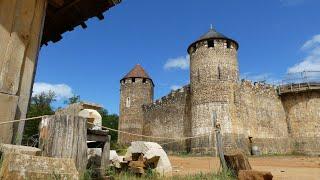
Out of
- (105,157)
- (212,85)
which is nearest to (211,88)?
(212,85)

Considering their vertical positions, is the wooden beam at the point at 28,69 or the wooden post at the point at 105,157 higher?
the wooden beam at the point at 28,69

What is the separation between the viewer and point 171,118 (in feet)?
93.4

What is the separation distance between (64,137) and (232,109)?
64.8 feet

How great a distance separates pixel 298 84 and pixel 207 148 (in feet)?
35.7

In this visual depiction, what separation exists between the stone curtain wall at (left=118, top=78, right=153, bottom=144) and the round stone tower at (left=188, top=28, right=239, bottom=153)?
9.86 m

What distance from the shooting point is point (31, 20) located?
480 cm

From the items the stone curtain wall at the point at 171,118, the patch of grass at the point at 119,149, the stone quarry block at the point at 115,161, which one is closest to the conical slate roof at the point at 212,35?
the stone curtain wall at the point at 171,118

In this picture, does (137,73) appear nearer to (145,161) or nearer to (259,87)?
(259,87)

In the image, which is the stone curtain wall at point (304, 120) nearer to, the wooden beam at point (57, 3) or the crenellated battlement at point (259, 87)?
the crenellated battlement at point (259, 87)

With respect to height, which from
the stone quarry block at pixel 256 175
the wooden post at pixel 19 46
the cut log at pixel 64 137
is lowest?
the stone quarry block at pixel 256 175

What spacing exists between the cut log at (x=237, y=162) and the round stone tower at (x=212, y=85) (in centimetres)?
1517

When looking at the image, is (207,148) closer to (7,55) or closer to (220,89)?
(220,89)

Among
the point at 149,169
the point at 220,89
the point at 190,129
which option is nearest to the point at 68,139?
the point at 149,169

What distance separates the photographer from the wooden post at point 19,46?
426cm
